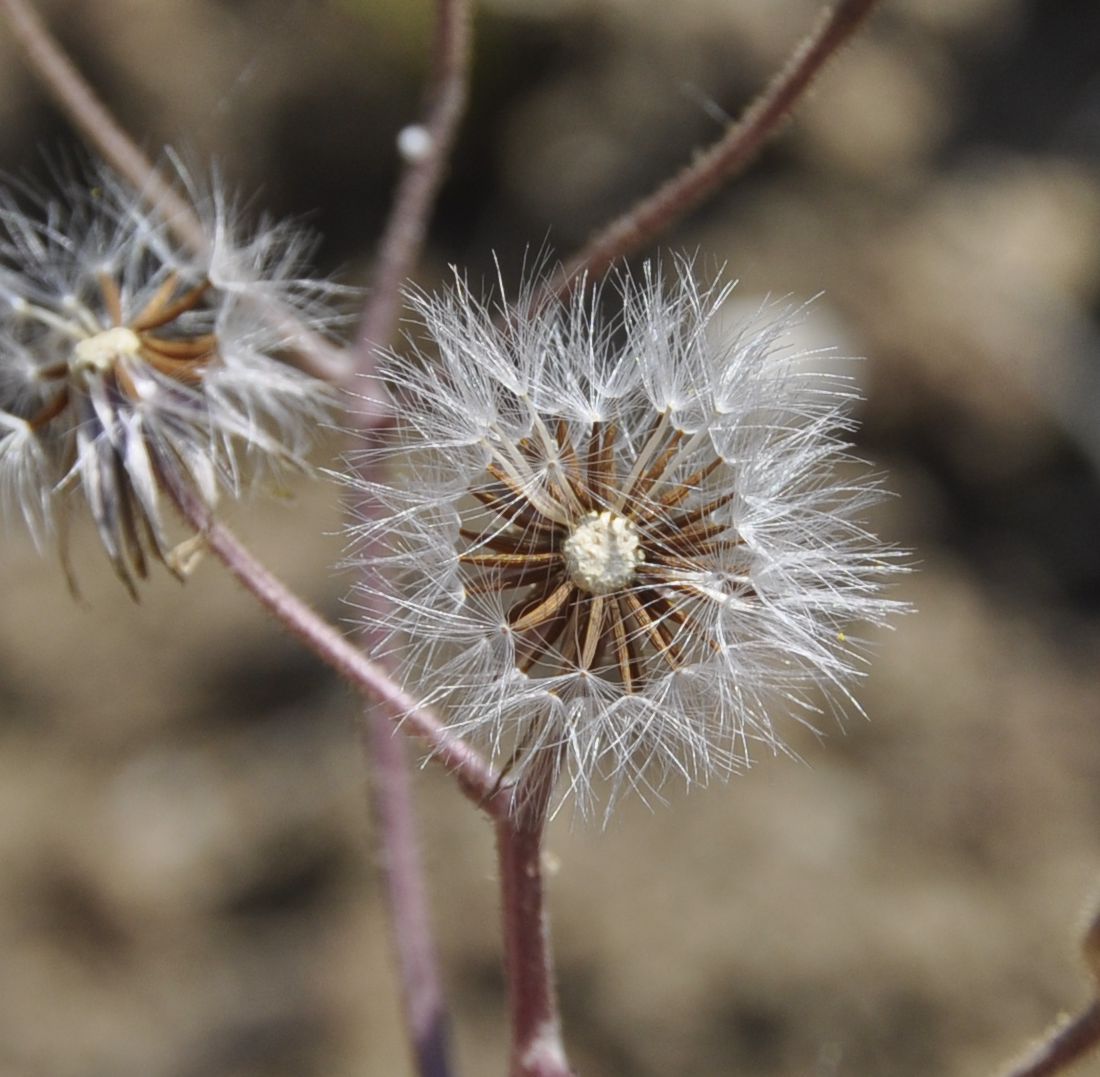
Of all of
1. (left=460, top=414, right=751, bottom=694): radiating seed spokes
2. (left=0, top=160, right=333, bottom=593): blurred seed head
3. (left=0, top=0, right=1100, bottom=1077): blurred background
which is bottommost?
(left=0, top=0, right=1100, bottom=1077): blurred background

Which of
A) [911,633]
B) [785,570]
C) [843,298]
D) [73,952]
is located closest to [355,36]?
[843,298]

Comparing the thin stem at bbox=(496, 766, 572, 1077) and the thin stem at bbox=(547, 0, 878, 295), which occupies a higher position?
the thin stem at bbox=(547, 0, 878, 295)

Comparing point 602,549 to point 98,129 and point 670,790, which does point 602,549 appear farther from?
point 670,790

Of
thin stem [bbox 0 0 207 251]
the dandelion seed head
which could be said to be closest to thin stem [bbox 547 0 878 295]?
the dandelion seed head

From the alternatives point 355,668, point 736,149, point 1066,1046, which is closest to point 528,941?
point 355,668

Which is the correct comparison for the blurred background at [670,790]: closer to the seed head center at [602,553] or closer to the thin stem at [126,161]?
the thin stem at [126,161]

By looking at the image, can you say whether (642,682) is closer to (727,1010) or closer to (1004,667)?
(727,1010)

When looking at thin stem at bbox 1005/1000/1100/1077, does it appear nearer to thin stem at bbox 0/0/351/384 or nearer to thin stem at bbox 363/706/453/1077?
thin stem at bbox 363/706/453/1077
